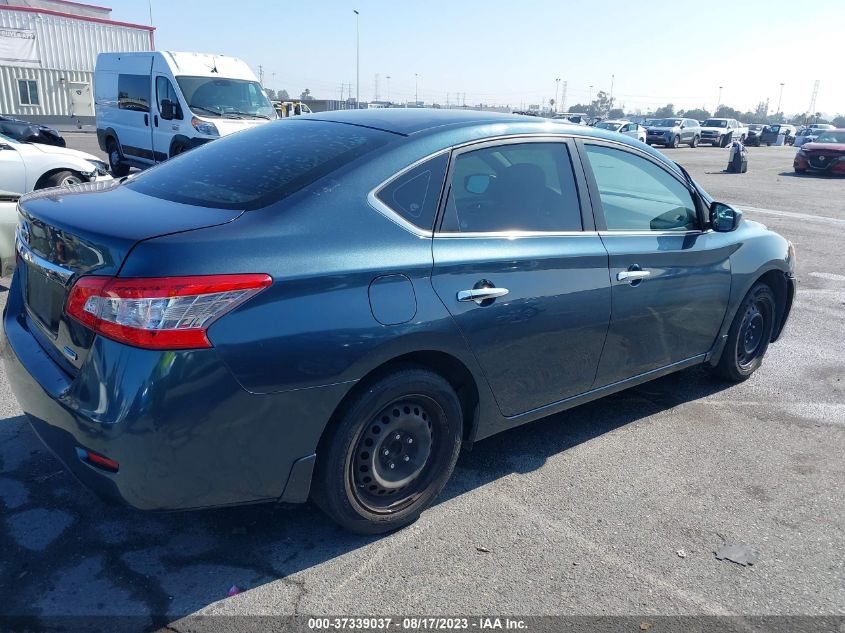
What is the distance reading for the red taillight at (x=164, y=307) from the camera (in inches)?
91.9

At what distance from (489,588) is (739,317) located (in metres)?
2.95

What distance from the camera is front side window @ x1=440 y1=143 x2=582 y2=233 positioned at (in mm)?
3186

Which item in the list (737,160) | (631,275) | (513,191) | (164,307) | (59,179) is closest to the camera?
(164,307)

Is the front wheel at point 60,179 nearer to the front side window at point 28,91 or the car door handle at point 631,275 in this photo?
the car door handle at point 631,275

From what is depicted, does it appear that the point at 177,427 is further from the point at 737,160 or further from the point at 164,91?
the point at 737,160

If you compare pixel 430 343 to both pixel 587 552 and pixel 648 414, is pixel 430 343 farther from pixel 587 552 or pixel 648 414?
pixel 648 414

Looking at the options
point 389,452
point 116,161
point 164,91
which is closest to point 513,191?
point 389,452

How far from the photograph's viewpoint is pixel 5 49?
125ft

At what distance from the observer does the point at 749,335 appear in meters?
5.08

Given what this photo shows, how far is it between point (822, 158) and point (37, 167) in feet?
80.1

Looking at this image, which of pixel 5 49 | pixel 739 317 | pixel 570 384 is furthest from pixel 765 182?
pixel 5 49

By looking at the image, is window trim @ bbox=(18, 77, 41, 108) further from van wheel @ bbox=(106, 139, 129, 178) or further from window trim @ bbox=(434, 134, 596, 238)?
window trim @ bbox=(434, 134, 596, 238)

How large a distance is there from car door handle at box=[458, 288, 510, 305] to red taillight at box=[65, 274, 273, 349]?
975 millimetres

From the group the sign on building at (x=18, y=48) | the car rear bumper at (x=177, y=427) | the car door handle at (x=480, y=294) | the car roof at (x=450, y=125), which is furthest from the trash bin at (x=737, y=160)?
the sign on building at (x=18, y=48)
